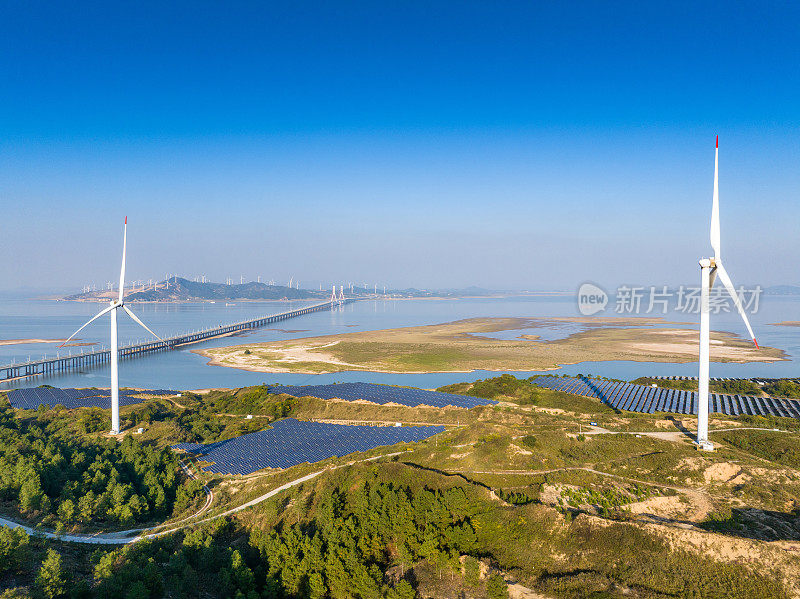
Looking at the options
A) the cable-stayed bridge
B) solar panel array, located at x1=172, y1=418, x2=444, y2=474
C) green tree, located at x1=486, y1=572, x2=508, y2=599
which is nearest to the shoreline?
the cable-stayed bridge

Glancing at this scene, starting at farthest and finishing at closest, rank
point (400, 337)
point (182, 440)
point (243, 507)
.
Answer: point (400, 337) < point (182, 440) < point (243, 507)

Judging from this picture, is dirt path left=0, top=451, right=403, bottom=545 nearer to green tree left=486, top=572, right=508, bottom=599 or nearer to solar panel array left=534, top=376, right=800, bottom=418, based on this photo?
green tree left=486, top=572, right=508, bottom=599

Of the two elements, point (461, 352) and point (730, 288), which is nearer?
point (730, 288)

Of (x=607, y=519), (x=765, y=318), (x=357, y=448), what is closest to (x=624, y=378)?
(x=357, y=448)

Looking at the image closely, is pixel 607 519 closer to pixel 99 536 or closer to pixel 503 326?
pixel 99 536

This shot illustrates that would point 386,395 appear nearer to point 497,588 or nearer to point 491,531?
point 491,531

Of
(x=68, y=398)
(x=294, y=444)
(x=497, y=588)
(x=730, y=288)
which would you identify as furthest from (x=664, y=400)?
(x=68, y=398)
